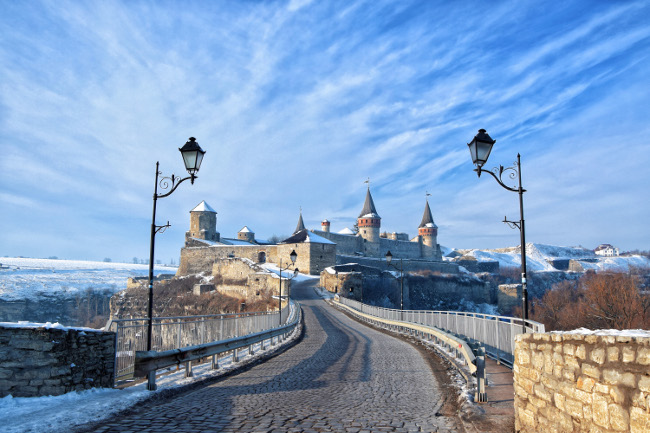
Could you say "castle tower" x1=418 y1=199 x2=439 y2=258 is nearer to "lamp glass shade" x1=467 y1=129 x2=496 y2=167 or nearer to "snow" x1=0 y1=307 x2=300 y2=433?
"lamp glass shade" x1=467 y1=129 x2=496 y2=167

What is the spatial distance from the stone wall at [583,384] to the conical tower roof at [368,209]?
282 feet

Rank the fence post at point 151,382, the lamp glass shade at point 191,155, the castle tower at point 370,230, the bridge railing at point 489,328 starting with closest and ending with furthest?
the fence post at point 151,382 → the bridge railing at point 489,328 → the lamp glass shade at point 191,155 → the castle tower at point 370,230

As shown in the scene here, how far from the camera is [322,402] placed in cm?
655

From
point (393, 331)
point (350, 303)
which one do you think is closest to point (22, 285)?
point (350, 303)

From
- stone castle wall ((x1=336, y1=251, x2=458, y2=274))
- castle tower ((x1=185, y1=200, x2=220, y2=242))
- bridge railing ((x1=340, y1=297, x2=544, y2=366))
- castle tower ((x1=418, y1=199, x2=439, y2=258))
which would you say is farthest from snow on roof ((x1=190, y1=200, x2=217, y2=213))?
bridge railing ((x1=340, y1=297, x2=544, y2=366))

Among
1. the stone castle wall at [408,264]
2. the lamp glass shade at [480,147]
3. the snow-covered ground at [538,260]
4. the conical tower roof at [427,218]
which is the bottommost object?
the stone castle wall at [408,264]

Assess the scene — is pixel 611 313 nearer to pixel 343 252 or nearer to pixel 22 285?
pixel 343 252

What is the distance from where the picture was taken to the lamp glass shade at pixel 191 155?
389 inches

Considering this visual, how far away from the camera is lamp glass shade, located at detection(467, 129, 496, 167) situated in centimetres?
1004

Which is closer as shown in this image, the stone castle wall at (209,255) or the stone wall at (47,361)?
the stone wall at (47,361)

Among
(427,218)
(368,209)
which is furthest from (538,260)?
(368,209)

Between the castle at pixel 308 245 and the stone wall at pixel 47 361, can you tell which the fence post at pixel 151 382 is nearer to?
the stone wall at pixel 47 361

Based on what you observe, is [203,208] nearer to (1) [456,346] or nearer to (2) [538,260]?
(1) [456,346]

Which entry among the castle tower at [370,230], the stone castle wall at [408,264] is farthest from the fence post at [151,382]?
the castle tower at [370,230]
